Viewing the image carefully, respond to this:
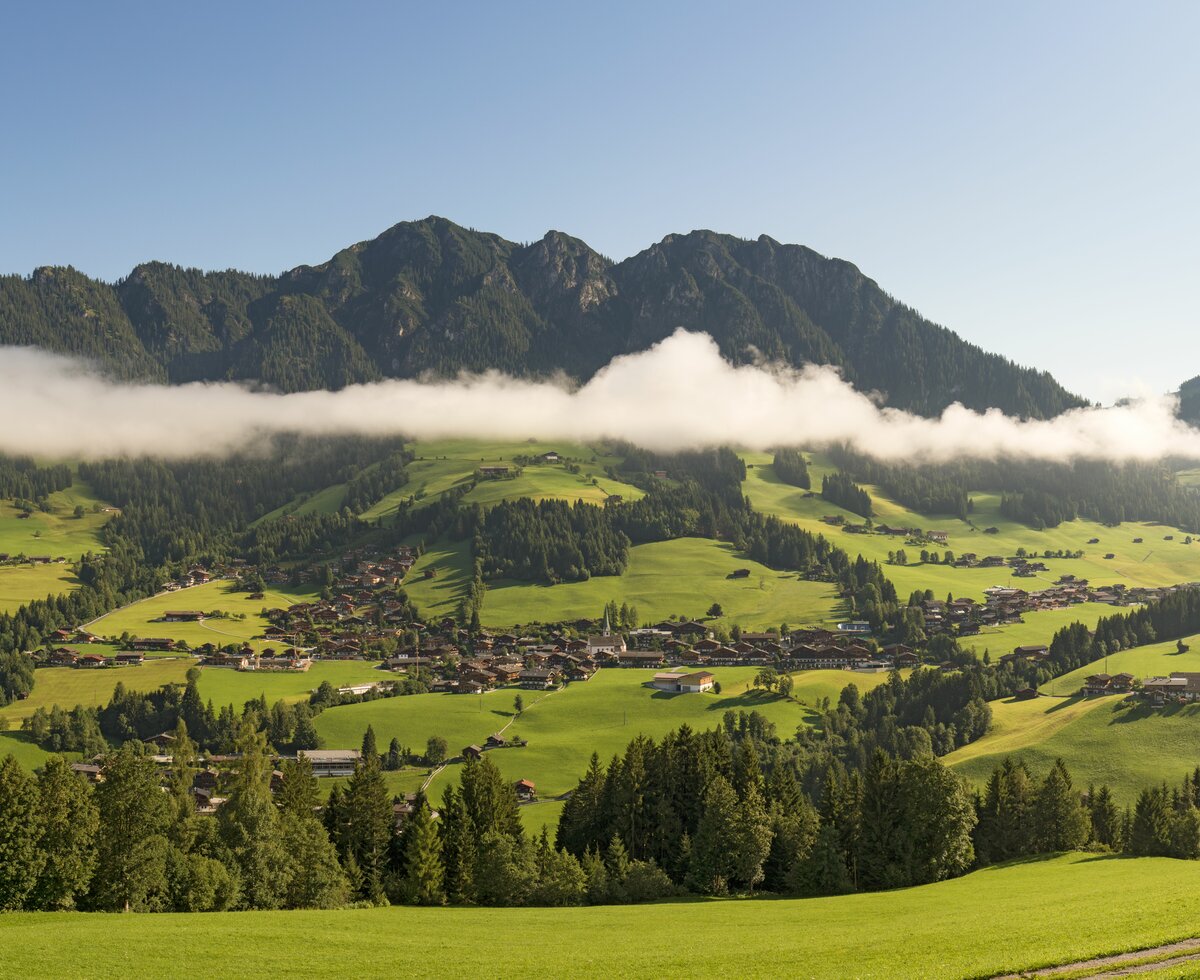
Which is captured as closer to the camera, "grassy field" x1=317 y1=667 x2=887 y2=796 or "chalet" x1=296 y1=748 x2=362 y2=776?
"grassy field" x1=317 y1=667 x2=887 y2=796

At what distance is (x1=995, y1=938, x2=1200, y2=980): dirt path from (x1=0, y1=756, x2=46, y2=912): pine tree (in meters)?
48.0

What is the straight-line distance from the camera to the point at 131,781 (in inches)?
2352

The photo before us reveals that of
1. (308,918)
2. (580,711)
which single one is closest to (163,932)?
(308,918)

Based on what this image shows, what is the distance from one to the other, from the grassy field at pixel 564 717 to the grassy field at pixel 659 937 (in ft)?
241

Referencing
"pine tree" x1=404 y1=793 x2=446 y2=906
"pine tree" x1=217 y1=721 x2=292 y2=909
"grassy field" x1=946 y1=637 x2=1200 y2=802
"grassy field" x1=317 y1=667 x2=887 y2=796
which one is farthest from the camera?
"grassy field" x1=317 y1=667 x2=887 y2=796

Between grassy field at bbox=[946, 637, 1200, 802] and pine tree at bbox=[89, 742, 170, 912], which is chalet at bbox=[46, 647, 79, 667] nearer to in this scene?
pine tree at bbox=[89, 742, 170, 912]

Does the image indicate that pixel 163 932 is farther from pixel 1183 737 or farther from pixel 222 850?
pixel 1183 737

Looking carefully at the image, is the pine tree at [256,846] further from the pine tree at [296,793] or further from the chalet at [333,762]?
the chalet at [333,762]

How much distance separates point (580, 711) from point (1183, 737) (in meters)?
80.8

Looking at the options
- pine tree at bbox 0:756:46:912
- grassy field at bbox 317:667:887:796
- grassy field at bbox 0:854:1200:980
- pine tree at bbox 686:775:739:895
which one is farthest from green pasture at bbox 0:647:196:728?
grassy field at bbox 0:854:1200:980

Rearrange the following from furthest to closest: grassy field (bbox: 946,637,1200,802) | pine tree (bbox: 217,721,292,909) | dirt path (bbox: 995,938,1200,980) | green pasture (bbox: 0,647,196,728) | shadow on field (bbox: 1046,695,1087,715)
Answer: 1. green pasture (bbox: 0,647,196,728)
2. shadow on field (bbox: 1046,695,1087,715)
3. grassy field (bbox: 946,637,1200,802)
4. pine tree (bbox: 217,721,292,909)
5. dirt path (bbox: 995,938,1200,980)

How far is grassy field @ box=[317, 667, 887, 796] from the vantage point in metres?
135

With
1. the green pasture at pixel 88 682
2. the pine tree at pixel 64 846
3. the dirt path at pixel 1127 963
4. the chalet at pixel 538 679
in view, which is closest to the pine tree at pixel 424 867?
the pine tree at pixel 64 846

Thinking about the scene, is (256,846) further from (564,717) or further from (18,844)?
(564,717)
